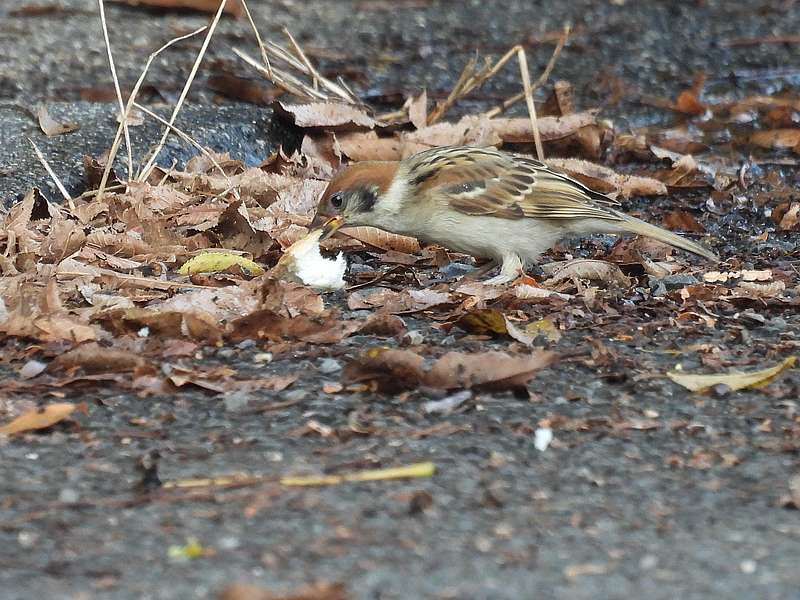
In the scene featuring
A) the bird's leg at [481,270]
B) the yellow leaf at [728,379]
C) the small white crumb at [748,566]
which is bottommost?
the bird's leg at [481,270]

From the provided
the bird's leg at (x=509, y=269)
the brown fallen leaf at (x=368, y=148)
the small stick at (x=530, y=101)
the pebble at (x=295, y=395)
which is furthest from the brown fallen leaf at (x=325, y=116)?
the pebble at (x=295, y=395)

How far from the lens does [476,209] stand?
20.5 feet

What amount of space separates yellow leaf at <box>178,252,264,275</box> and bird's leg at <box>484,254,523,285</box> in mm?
1041

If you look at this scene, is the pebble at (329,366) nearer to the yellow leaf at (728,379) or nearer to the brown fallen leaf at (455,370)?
the brown fallen leaf at (455,370)

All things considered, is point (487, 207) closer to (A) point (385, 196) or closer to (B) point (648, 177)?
(A) point (385, 196)

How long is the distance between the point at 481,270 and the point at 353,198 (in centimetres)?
68

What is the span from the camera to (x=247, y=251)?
6086 millimetres

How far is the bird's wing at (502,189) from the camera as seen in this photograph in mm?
6258

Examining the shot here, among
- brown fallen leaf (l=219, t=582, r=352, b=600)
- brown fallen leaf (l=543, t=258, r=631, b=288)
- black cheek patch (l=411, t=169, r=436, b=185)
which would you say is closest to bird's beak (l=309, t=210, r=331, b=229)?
black cheek patch (l=411, t=169, r=436, b=185)

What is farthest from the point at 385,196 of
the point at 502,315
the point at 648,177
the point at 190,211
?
the point at 648,177

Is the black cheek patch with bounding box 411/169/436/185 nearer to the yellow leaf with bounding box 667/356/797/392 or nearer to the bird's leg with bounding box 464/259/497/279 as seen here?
the bird's leg with bounding box 464/259/497/279

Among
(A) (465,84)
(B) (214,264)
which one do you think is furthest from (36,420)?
(A) (465,84)

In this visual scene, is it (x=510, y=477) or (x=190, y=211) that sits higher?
(x=510, y=477)

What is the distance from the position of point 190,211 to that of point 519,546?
138 inches
